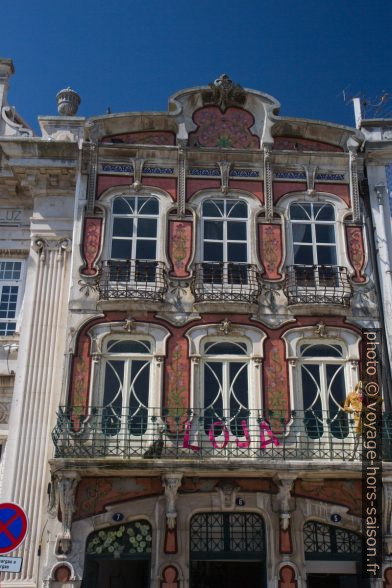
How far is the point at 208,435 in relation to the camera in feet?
53.6

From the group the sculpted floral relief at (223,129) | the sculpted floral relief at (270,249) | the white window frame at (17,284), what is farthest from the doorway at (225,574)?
the sculpted floral relief at (223,129)

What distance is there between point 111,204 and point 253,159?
4.27 m

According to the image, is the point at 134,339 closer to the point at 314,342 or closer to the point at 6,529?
the point at 314,342

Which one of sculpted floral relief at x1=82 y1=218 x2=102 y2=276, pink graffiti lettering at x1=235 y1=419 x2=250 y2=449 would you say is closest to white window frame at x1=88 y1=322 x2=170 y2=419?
sculpted floral relief at x1=82 y1=218 x2=102 y2=276

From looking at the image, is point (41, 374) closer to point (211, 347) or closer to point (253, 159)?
point (211, 347)

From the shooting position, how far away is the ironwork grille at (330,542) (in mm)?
15883

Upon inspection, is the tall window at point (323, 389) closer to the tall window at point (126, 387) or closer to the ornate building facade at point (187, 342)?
the ornate building facade at point (187, 342)

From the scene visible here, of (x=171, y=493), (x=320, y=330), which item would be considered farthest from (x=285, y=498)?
(x=320, y=330)

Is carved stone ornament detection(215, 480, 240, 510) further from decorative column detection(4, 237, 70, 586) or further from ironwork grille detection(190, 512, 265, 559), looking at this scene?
decorative column detection(4, 237, 70, 586)

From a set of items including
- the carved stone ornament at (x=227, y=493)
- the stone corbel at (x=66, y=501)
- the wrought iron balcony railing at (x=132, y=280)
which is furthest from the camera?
the wrought iron balcony railing at (x=132, y=280)

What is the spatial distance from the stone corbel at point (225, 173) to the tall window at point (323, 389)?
197 inches

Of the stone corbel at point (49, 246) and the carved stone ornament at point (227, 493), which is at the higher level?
the stone corbel at point (49, 246)

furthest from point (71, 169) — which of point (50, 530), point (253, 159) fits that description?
point (50, 530)

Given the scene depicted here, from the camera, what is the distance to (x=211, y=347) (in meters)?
17.6
